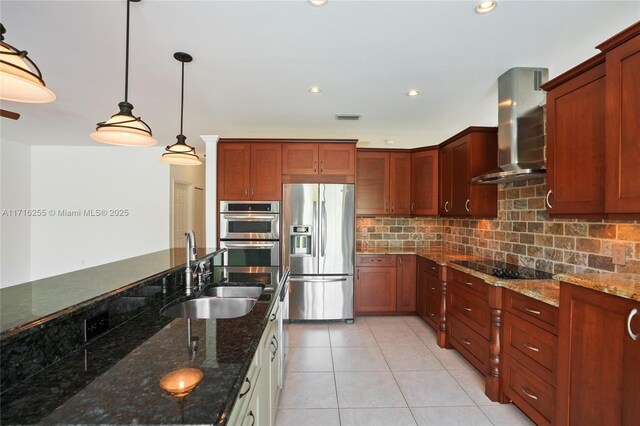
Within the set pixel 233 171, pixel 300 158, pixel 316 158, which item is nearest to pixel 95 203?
pixel 233 171

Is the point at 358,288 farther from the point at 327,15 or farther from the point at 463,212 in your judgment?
the point at 327,15

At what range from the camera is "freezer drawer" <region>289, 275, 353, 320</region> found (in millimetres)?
3693

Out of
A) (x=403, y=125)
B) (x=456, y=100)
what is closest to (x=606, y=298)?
(x=456, y=100)

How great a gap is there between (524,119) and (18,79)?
3121 mm

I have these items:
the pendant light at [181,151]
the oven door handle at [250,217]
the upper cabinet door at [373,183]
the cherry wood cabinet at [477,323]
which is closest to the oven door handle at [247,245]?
the oven door handle at [250,217]

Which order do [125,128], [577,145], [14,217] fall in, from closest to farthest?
[125,128] → [577,145] → [14,217]

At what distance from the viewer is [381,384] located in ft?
7.88

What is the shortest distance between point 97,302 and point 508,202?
327 cm

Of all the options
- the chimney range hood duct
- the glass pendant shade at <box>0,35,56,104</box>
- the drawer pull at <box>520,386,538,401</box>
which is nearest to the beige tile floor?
the drawer pull at <box>520,386,538,401</box>

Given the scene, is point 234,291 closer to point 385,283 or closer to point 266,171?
point 266,171

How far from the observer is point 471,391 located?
7.55 ft

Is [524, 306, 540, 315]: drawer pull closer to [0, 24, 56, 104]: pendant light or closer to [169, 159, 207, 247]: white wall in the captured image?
[0, 24, 56, 104]: pendant light

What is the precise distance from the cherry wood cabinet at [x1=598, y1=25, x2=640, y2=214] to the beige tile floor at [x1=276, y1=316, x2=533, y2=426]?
1.58 meters

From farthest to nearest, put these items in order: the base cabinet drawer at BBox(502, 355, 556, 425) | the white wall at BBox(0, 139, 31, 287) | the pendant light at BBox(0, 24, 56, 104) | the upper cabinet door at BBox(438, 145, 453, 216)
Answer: the white wall at BBox(0, 139, 31, 287) < the upper cabinet door at BBox(438, 145, 453, 216) < the base cabinet drawer at BBox(502, 355, 556, 425) < the pendant light at BBox(0, 24, 56, 104)
